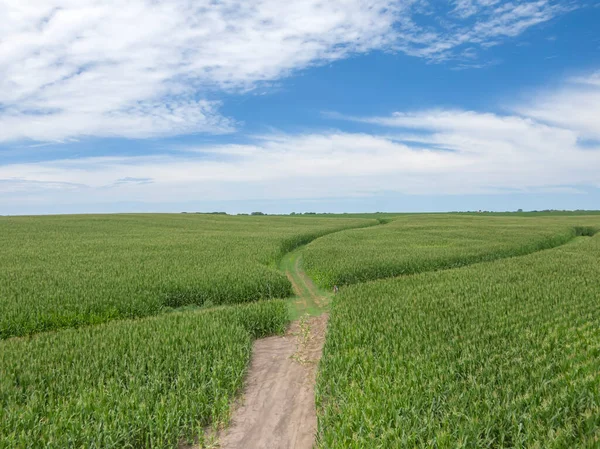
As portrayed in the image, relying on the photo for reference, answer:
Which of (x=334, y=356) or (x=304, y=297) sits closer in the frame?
(x=334, y=356)

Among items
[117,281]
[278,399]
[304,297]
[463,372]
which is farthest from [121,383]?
[304,297]

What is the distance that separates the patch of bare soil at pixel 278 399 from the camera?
6.16 metres

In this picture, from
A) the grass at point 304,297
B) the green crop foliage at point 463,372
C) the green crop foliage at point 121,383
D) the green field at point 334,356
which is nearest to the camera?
the green crop foliage at point 463,372

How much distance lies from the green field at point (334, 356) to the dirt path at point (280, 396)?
37 cm

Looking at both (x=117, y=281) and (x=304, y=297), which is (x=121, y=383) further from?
(x=304, y=297)

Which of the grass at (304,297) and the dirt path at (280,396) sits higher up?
the grass at (304,297)

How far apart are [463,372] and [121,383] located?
6.13 meters

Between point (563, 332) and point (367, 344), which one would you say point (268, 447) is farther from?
point (563, 332)

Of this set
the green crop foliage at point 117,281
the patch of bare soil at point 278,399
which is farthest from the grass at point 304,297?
the patch of bare soil at point 278,399

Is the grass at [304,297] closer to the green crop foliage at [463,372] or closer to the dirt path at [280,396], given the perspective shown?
the dirt path at [280,396]

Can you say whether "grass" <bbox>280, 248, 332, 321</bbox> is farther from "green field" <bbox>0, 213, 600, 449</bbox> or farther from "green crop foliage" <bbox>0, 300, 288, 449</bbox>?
"green crop foliage" <bbox>0, 300, 288, 449</bbox>

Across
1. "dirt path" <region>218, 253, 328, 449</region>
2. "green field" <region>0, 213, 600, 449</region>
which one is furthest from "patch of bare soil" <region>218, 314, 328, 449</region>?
"green field" <region>0, 213, 600, 449</region>

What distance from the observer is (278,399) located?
742 cm

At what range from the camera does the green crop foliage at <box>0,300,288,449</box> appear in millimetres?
5672
